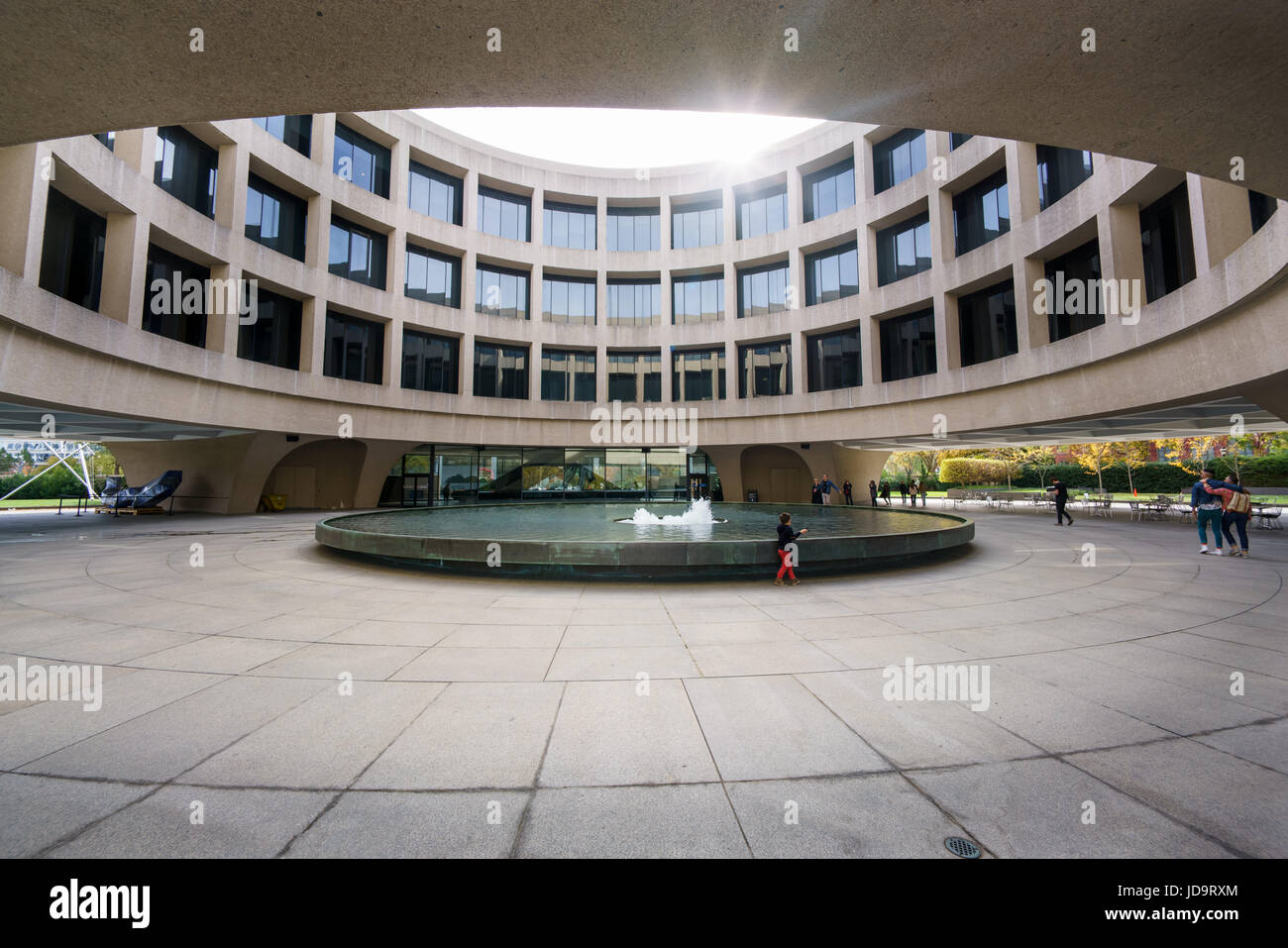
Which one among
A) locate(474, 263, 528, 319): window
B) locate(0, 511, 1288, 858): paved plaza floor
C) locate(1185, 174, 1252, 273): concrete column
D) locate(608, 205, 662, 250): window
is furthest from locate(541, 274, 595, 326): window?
locate(0, 511, 1288, 858): paved plaza floor

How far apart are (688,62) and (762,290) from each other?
30.8m

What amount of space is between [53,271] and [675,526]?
20838 millimetres

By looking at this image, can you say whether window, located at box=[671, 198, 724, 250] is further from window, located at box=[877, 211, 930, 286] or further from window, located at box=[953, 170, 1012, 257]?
window, located at box=[953, 170, 1012, 257]

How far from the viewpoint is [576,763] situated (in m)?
3.36

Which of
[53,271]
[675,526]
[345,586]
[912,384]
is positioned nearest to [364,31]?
[345,586]

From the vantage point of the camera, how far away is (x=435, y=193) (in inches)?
1199

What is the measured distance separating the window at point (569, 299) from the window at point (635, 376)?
3171 millimetres

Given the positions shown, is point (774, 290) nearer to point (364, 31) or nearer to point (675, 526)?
point (675, 526)

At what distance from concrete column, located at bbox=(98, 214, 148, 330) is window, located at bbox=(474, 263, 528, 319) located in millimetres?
15901

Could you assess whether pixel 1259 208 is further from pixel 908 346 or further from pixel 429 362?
pixel 429 362

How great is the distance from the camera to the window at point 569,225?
3375 cm

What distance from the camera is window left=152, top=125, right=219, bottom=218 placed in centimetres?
1934

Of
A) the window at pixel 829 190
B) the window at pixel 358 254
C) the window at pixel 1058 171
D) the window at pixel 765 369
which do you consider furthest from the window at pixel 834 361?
the window at pixel 358 254

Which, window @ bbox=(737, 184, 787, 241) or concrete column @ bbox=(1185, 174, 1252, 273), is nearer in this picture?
concrete column @ bbox=(1185, 174, 1252, 273)
